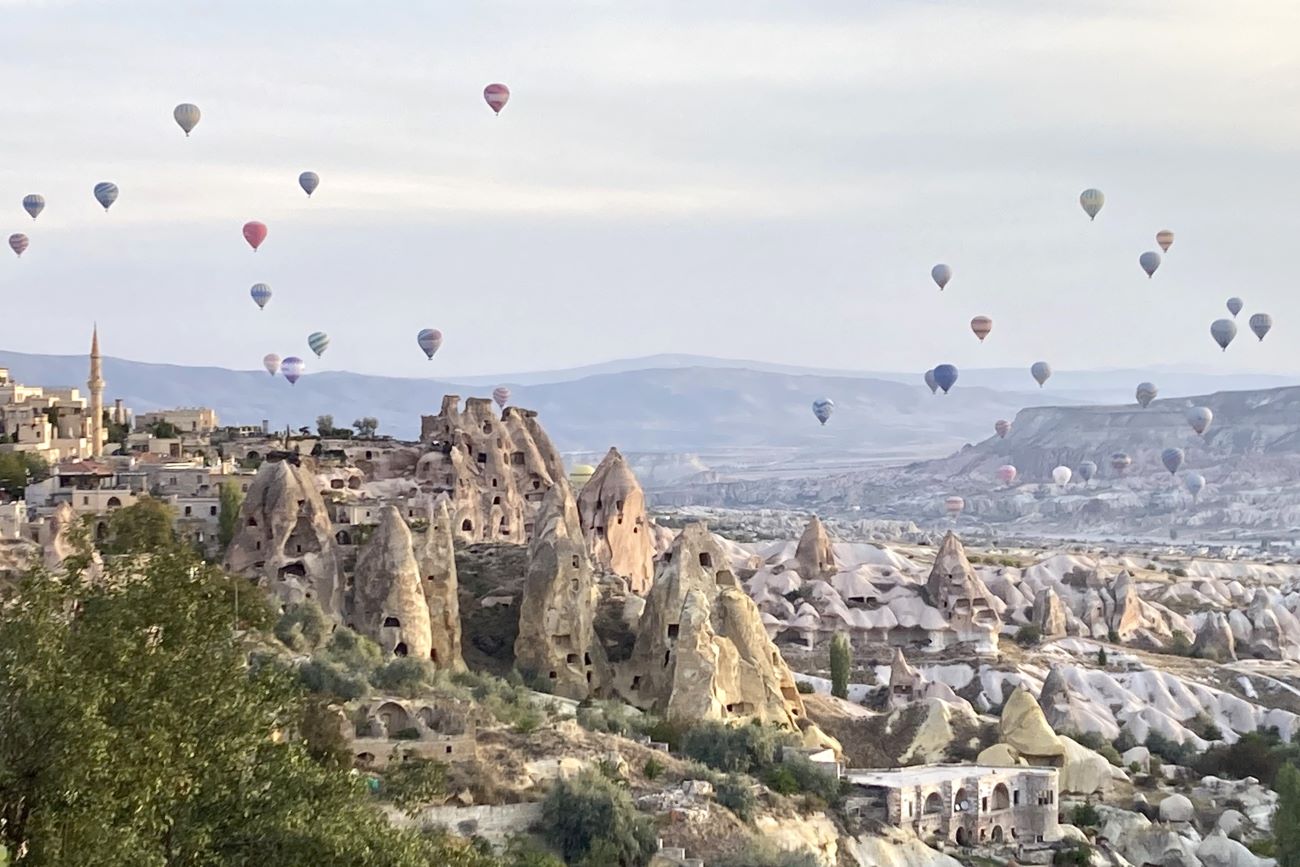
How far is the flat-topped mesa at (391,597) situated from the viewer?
46.8m

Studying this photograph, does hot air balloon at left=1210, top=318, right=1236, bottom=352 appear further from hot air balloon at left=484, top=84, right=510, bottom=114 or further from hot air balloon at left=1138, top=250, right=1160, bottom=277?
hot air balloon at left=484, top=84, right=510, bottom=114

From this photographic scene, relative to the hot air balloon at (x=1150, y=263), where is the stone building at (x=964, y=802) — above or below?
below

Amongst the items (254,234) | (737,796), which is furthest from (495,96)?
(737,796)

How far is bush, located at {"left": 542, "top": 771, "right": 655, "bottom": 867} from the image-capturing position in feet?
125

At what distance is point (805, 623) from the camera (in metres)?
68.6

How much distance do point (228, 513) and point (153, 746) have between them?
89.5 ft

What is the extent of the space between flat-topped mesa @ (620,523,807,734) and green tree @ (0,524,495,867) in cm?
1989

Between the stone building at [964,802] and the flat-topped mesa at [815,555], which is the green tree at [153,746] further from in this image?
the flat-topped mesa at [815,555]

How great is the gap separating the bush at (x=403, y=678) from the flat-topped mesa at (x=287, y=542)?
12.4 ft

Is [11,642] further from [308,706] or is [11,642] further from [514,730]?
[514,730]

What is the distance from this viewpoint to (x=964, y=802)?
1865 inches

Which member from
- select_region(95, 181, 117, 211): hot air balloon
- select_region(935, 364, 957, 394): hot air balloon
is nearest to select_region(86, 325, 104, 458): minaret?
select_region(95, 181, 117, 211): hot air balloon

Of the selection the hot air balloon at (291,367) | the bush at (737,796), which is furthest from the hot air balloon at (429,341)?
the bush at (737,796)

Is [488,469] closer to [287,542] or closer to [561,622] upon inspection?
[561,622]
